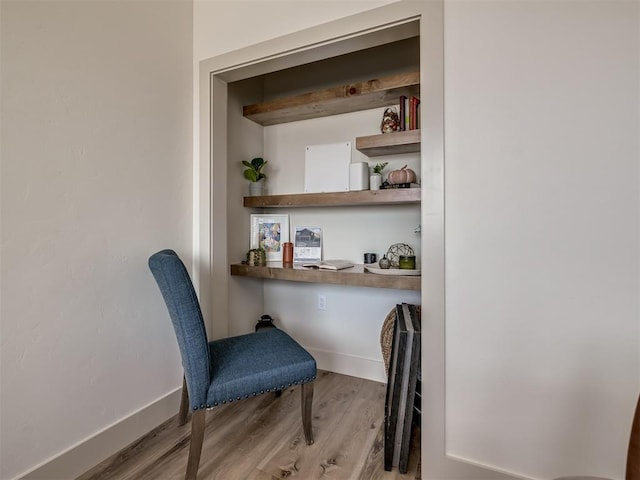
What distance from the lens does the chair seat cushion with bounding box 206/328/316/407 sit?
1.29m

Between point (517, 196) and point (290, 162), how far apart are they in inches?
65.5

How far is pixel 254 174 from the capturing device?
2285 mm

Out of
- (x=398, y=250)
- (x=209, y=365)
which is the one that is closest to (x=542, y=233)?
(x=398, y=250)

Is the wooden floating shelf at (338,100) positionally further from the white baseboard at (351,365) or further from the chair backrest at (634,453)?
the white baseboard at (351,365)

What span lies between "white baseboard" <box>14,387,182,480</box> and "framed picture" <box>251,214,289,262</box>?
3.51ft

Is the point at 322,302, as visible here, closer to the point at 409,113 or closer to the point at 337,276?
the point at 337,276

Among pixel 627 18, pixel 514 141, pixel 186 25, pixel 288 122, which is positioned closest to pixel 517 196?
pixel 514 141

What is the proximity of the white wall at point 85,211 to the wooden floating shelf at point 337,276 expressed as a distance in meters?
0.50

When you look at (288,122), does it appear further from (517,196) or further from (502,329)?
(502,329)

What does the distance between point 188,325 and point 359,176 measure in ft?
4.28

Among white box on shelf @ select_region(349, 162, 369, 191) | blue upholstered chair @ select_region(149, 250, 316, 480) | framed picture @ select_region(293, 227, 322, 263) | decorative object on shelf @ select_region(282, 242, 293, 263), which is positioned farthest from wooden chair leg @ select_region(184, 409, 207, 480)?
white box on shelf @ select_region(349, 162, 369, 191)

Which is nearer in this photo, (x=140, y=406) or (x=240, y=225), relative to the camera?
(x=140, y=406)

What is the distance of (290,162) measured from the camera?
7.95 feet

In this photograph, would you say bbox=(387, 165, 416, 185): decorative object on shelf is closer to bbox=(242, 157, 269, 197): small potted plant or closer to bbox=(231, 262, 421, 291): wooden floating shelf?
bbox=(231, 262, 421, 291): wooden floating shelf
